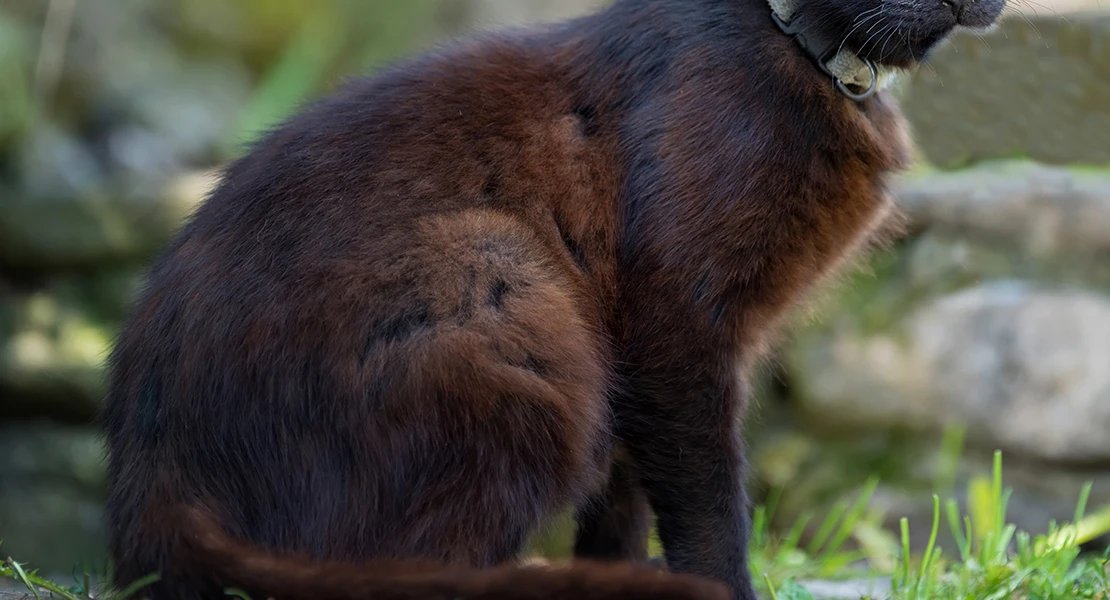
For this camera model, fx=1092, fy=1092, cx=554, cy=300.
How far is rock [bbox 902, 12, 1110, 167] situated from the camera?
3.43 metres

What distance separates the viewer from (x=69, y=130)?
4211 mm

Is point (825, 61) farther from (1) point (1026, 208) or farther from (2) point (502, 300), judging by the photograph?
(1) point (1026, 208)

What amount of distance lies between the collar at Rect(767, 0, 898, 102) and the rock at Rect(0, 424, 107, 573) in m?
2.67

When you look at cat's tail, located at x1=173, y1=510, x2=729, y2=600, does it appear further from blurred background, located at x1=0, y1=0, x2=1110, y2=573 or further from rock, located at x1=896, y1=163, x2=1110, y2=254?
rock, located at x1=896, y1=163, x2=1110, y2=254

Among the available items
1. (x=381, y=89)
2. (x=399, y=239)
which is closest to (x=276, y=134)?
(x=381, y=89)

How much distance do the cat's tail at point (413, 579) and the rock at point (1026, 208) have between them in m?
2.00

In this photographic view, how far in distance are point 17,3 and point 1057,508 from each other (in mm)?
4131

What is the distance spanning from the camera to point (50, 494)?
12.1ft

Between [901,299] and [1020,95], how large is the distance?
0.80 m

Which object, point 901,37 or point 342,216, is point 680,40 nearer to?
point 901,37

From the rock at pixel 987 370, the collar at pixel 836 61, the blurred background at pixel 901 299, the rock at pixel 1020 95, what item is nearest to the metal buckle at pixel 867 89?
the collar at pixel 836 61

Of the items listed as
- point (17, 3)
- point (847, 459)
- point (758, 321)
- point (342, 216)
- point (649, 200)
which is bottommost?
point (847, 459)

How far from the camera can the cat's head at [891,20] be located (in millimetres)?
2057

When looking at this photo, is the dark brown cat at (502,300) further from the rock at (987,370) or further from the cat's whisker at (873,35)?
the rock at (987,370)
